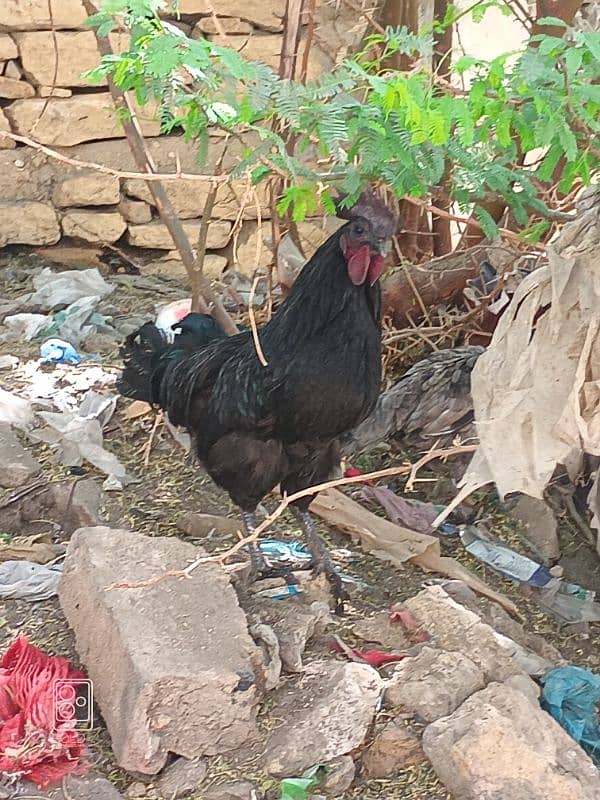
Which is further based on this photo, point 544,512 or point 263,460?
point 544,512

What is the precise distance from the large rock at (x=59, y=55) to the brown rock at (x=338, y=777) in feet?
13.7

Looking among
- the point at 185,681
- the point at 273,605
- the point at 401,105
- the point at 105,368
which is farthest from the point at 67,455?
the point at 401,105

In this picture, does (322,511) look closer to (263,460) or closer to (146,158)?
(263,460)

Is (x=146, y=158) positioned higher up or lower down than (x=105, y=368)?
higher up

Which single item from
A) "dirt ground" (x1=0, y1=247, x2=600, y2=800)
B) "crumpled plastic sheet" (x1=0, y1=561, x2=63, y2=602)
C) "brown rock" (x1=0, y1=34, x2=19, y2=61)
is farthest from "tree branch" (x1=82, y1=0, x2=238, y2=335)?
"brown rock" (x1=0, y1=34, x2=19, y2=61)

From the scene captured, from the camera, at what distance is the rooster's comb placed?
2.50 m

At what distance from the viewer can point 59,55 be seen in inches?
206

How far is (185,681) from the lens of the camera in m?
2.08

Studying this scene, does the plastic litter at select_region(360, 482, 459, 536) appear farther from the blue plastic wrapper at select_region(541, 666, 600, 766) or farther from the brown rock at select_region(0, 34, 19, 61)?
the brown rock at select_region(0, 34, 19, 61)

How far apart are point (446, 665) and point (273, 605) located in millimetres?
591

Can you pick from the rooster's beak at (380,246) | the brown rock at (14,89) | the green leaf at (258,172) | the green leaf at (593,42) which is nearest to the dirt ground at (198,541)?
the rooster's beak at (380,246)

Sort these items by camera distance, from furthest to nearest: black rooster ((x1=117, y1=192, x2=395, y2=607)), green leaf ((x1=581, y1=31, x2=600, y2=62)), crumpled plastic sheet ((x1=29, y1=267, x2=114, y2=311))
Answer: crumpled plastic sheet ((x1=29, y1=267, x2=114, y2=311)) → black rooster ((x1=117, y1=192, x2=395, y2=607)) → green leaf ((x1=581, y1=31, x2=600, y2=62))

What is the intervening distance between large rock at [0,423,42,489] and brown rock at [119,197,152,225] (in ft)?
7.53

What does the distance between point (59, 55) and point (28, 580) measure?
346 cm
